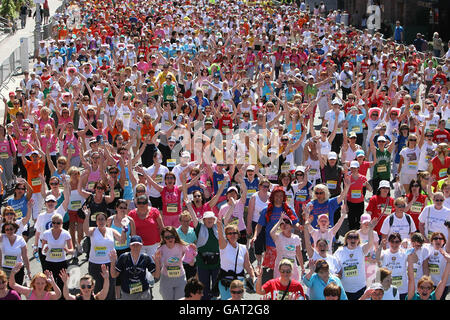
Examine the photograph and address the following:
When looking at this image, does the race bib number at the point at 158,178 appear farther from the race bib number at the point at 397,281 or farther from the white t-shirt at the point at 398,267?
the race bib number at the point at 397,281

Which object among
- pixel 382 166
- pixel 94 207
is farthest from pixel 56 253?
pixel 382 166

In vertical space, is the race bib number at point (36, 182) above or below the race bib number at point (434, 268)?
below

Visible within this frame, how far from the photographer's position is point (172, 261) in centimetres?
827

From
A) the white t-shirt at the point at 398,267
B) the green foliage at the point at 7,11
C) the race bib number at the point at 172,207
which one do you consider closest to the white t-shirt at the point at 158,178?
the race bib number at the point at 172,207

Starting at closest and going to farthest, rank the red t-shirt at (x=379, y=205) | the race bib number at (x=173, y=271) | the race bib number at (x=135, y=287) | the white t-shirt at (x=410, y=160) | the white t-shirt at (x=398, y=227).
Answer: the race bib number at (x=135, y=287) → the race bib number at (x=173, y=271) → the white t-shirt at (x=398, y=227) → the red t-shirt at (x=379, y=205) → the white t-shirt at (x=410, y=160)

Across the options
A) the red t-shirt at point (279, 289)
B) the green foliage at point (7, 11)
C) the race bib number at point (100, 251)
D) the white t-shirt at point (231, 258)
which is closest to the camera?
the red t-shirt at point (279, 289)

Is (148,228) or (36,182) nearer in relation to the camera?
(148,228)

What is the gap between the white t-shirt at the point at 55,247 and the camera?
28.9ft

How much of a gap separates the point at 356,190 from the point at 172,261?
3.83 meters

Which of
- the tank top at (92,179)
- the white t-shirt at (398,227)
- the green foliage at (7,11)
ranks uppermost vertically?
the white t-shirt at (398,227)

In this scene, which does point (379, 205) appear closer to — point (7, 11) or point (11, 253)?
point (11, 253)

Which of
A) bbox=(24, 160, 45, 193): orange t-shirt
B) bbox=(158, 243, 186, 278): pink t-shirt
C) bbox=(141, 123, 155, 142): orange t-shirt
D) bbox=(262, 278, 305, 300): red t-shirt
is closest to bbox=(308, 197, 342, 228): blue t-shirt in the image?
bbox=(158, 243, 186, 278): pink t-shirt

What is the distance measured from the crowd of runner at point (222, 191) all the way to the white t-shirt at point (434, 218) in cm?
A: 1

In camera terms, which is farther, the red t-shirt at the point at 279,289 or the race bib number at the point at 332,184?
the race bib number at the point at 332,184
